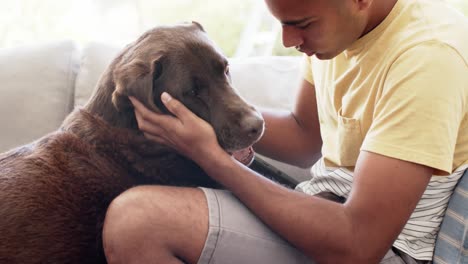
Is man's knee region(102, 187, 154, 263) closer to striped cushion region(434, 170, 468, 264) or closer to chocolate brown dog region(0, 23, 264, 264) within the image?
chocolate brown dog region(0, 23, 264, 264)

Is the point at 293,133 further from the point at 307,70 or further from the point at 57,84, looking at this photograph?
the point at 57,84

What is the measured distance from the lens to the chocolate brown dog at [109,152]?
46.6 inches

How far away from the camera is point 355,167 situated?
117 cm

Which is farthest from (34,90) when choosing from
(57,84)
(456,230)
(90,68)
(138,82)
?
(456,230)

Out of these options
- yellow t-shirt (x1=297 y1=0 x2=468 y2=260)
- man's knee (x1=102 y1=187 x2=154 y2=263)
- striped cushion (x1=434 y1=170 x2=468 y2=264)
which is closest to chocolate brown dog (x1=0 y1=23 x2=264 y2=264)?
man's knee (x1=102 y1=187 x2=154 y2=263)

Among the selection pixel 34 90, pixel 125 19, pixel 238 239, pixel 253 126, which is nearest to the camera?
pixel 238 239

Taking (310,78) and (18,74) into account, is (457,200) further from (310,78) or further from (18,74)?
(18,74)

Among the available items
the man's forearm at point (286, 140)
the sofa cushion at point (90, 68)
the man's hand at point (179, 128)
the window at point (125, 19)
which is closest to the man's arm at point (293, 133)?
the man's forearm at point (286, 140)

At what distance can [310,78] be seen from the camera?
160 cm

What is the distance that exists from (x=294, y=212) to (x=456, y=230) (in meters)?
0.43

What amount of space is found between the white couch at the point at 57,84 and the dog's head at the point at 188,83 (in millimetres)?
663

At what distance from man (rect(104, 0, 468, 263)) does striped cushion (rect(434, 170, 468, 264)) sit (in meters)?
0.03

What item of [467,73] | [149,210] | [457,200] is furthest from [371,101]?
[149,210]

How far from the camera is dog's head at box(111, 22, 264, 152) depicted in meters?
1.27
